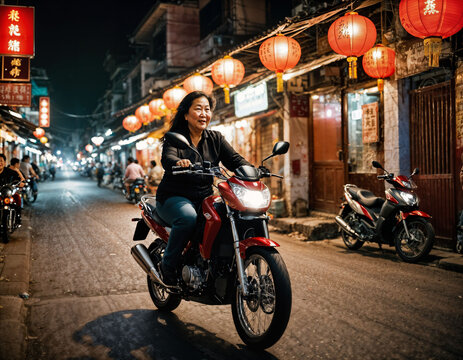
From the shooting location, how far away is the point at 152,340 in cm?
392

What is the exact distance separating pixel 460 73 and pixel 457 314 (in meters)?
5.16

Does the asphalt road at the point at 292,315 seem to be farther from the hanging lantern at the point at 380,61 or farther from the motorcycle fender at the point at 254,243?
the hanging lantern at the point at 380,61

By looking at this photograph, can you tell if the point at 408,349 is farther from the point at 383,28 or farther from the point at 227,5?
the point at 227,5

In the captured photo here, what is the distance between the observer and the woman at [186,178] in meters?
4.00

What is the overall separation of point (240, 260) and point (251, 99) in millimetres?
11300

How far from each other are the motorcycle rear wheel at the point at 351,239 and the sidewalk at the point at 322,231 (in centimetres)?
124

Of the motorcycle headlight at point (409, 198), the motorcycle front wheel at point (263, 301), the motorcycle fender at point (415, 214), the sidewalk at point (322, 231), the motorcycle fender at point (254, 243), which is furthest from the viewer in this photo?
the motorcycle headlight at point (409, 198)

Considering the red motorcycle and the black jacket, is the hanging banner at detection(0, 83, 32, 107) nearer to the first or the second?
the black jacket

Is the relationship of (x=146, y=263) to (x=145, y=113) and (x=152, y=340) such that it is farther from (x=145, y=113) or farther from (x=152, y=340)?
(x=145, y=113)

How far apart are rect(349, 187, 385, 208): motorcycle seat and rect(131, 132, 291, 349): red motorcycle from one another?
5.20 metres

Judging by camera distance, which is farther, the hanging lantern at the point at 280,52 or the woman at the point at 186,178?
the hanging lantern at the point at 280,52

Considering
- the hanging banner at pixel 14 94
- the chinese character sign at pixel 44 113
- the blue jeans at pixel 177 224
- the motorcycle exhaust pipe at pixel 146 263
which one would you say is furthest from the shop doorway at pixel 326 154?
the chinese character sign at pixel 44 113

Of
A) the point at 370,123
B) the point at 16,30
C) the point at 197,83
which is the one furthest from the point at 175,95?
the point at 370,123

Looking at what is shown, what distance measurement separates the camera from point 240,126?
58.1ft
